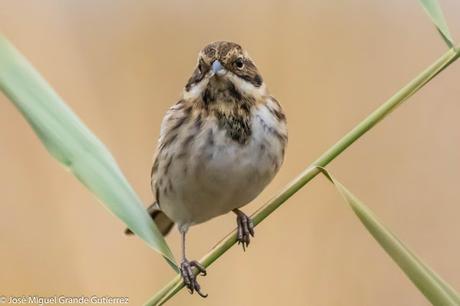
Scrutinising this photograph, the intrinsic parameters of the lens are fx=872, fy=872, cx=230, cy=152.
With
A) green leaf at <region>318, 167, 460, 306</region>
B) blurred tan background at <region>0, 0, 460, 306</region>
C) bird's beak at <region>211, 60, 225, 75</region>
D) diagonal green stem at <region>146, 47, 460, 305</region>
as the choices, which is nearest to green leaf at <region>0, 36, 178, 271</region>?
diagonal green stem at <region>146, 47, 460, 305</region>

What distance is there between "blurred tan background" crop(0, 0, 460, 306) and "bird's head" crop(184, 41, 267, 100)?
78 cm

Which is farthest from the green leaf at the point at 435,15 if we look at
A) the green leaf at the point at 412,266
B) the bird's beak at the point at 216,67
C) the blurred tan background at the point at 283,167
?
the blurred tan background at the point at 283,167

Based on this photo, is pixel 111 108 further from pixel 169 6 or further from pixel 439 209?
pixel 439 209

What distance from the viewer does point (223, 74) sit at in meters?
1.42

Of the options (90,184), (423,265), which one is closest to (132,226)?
(90,184)

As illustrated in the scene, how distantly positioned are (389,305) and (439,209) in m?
0.29

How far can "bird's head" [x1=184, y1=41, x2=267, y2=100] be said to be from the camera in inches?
55.3

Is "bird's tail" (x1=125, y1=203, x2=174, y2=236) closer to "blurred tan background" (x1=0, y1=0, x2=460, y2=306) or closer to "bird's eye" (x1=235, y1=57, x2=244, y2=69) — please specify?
"blurred tan background" (x1=0, y1=0, x2=460, y2=306)

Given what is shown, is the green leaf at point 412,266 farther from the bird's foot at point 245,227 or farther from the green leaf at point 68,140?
the bird's foot at point 245,227

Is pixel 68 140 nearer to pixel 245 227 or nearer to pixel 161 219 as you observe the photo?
pixel 245 227

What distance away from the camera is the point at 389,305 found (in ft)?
7.57

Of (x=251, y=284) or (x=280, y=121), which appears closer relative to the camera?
(x=280, y=121)

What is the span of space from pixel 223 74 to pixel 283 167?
91 centimetres

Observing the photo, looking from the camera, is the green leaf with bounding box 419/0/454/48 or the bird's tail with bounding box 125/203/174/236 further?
the bird's tail with bounding box 125/203/174/236
